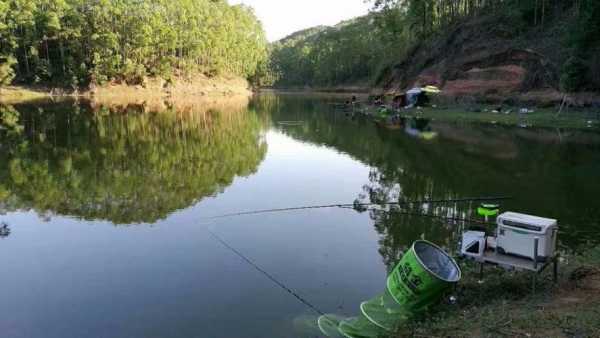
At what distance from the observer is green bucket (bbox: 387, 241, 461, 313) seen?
6988mm

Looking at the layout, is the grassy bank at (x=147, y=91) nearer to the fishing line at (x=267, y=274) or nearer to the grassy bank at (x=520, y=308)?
the fishing line at (x=267, y=274)

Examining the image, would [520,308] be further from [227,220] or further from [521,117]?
[521,117]

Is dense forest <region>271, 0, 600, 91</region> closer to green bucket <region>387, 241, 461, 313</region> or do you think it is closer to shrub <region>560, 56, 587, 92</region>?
shrub <region>560, 56, 587, 92</region>

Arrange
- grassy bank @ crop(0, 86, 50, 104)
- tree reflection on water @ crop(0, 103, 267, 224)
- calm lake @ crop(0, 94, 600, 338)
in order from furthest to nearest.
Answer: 1. grassy bank @ crop(0, 86, 50, 104)
2. tree reflection on water @ crop(0, 103, 267, 224)
3. calm lake @ crop(0, 94, 600, 338)

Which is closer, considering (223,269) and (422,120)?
(223,269)

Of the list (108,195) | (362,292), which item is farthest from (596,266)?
(108,195)

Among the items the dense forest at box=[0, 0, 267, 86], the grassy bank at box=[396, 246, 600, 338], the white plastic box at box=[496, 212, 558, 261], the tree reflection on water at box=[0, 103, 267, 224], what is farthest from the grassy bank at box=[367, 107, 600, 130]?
the dense forest at box=[0, 0, 267, 86]

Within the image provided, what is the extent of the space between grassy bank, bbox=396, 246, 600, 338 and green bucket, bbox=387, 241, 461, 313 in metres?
0.27

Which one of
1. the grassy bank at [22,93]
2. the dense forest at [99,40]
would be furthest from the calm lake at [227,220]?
the dense forest at [99,40]

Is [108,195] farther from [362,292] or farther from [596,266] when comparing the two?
[596,266]

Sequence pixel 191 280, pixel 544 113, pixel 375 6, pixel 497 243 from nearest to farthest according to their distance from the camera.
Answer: pixel 497 243 → pixel 191 280 → pixel 544 113 → pixel 375 6

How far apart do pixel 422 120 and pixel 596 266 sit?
112ft

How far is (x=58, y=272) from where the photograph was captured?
9617 mm

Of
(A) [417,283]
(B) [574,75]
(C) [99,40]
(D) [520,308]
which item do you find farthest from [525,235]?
(C) [99,40]
